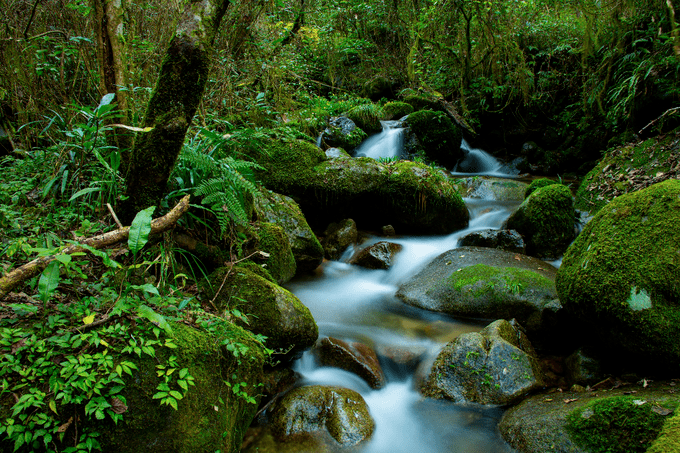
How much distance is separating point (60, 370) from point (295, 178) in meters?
4.87

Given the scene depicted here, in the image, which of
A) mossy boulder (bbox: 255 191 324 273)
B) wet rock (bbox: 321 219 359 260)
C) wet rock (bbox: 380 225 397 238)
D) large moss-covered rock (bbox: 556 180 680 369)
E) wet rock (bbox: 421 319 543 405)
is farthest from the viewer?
wet rock (bbox: 380 225 397 238)

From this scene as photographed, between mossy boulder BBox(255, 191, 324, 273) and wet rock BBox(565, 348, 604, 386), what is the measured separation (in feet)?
11.0

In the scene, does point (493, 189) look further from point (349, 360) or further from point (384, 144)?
point (349, 360)

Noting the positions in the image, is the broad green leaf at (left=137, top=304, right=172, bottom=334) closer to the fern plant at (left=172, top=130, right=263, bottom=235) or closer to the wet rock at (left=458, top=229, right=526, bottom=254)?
the fern plant at (left=172, top=130, right=263, bottom=235)

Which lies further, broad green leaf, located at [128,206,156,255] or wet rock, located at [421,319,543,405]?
wet rock, located at [421,319,543,405]

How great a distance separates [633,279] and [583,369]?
95 centimetres

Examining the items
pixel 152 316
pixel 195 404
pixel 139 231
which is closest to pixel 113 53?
pixel 139 231

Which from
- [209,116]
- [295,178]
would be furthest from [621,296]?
[209,116]

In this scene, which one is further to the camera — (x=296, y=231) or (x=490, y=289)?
(x=296, y=231)

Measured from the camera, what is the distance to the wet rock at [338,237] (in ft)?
21.0

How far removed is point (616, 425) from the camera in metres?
2.63

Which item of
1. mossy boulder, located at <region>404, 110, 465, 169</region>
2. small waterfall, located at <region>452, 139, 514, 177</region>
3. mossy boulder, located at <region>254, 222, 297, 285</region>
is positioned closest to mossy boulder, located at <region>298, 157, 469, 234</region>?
mossy boulder, located at <region>254, 222, 297, 285</region>

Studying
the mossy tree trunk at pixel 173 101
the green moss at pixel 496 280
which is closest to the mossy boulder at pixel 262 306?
the mossy tree trunk at pixel 173 101

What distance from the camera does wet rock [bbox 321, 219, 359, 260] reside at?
252 inches
